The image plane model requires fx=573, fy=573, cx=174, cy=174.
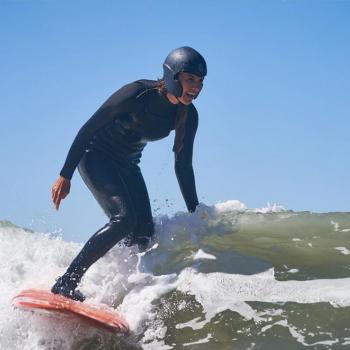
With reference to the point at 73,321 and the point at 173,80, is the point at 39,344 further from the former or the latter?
the point at 173,80

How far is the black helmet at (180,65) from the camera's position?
4715 millimetres

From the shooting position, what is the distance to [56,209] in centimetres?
492

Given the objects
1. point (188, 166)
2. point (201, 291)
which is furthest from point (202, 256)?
point (188, 166)

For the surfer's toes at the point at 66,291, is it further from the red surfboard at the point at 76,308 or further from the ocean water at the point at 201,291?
the ocean water at the point at 201,291

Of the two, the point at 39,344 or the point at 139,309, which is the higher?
the point at 139,309

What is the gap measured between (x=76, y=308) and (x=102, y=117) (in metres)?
1.61

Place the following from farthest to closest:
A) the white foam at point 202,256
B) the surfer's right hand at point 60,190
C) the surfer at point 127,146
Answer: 1. the white foam at point 202,256
2. the surfer's right hand at point 60,190
3. the surfer at point 127,146

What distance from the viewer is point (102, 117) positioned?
16.0 feet

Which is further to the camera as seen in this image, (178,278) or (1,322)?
(178,278)

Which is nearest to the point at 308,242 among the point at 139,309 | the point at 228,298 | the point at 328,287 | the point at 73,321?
the point at 328,287

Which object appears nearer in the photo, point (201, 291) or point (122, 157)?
point (201, 291)

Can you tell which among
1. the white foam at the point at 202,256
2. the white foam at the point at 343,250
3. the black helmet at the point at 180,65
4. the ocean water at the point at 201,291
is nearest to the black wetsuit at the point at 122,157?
the black helmet at the point at 180,65

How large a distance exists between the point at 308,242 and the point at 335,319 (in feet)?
8.04

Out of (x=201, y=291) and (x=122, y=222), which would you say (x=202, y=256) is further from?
(x=122, y=222)
